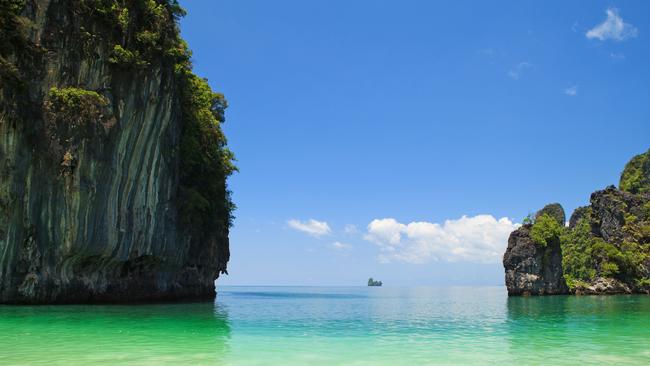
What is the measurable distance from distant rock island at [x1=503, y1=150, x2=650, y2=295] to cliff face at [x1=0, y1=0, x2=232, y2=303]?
130 feet

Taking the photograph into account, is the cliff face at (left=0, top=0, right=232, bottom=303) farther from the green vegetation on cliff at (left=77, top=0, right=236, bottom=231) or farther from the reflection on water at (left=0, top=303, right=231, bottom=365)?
the reflection on water at (left=0, top=303, right=231, bottom=365)

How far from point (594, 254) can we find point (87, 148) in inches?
2348

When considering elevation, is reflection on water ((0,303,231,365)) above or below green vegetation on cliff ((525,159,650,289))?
below

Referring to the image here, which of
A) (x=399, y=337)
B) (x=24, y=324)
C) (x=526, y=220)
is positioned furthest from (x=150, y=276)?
(x=526, y=220)

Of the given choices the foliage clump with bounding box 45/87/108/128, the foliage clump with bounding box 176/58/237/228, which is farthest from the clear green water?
the foliage clump with bounding box 176/58/237/228

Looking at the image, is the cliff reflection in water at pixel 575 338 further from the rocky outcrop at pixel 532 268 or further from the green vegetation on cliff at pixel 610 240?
the green vegetation on cliff at pixel 610 240

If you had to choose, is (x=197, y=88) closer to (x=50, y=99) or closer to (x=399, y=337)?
(x=50, y=99)

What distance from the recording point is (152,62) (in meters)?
31.2

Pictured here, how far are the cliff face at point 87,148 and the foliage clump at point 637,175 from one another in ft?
272

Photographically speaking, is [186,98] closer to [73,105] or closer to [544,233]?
[73,105]

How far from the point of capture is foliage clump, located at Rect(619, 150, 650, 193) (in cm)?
9006

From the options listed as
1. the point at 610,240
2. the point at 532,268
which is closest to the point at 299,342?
the point at 532,268

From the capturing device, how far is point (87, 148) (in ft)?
90.6

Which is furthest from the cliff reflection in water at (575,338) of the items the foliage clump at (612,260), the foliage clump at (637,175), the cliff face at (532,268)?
the foliage clump at (637,175)
